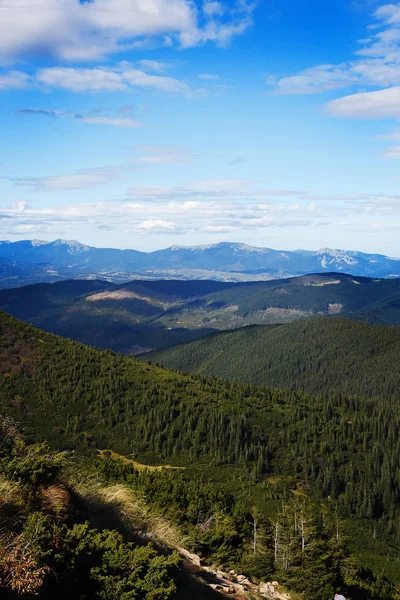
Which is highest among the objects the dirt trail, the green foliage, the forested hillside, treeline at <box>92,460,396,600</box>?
the green foliage

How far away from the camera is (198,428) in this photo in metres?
159

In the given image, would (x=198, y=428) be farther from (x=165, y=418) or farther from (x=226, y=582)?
(x=226, y=582)

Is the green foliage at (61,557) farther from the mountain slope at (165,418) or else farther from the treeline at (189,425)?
the mountain slope at (165,418)

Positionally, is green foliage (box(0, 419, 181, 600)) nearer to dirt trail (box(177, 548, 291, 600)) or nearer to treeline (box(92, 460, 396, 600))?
dirt trail (box(177, 548, 291, 600))

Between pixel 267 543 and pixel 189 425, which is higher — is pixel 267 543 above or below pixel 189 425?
above

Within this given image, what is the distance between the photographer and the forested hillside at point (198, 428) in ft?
477

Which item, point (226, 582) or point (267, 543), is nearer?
point (226, 582)

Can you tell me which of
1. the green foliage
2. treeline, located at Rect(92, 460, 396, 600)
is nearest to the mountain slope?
treeline, located at Rect(92, 460, 396, 600)

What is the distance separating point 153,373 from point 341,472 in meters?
83.5

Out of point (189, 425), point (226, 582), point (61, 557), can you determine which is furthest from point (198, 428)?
point (61, 557)

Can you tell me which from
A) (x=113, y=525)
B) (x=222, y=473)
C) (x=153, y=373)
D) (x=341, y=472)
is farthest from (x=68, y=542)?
(x=153, y=373)

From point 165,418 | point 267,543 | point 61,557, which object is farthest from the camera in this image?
point 165,418

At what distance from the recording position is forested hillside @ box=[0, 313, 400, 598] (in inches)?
5728

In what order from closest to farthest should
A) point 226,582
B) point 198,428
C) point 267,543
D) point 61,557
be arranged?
point 61,557
point 226,582
point 267,543
point 198,428
